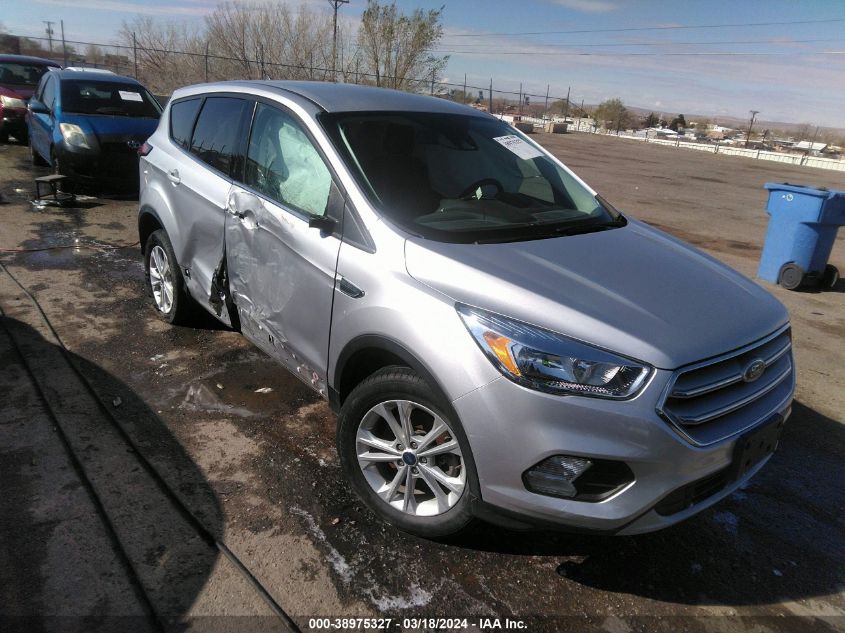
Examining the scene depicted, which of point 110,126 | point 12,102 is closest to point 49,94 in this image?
point 110,126

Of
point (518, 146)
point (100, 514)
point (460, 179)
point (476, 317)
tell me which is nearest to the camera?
point (476, 317)

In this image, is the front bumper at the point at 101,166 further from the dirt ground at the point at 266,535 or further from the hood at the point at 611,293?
the hood at the point at 611,293

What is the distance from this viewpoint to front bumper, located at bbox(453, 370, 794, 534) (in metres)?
2.18

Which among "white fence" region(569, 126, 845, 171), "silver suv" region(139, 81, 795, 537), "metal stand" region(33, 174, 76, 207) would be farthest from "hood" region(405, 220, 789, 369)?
"white fence" region(569, 126, 845, 171)

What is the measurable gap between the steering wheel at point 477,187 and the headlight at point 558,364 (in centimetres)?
119

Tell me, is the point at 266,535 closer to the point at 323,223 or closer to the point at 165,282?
the point at 323,223

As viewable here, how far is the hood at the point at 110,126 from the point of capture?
9398mm

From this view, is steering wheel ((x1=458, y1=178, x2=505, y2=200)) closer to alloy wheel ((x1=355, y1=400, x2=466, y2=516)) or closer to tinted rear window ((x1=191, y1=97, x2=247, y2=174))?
alloy wheel ((x1=355, y1=400, x2=466, y2=516))

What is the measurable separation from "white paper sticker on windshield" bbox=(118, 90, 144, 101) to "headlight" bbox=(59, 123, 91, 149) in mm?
1219

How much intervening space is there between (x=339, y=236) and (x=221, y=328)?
96.7 inches

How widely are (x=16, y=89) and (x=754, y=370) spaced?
15.8m

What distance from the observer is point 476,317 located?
2352mm

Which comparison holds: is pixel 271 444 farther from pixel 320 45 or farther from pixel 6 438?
pixel 320 45

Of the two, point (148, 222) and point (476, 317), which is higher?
point (476, 317)
